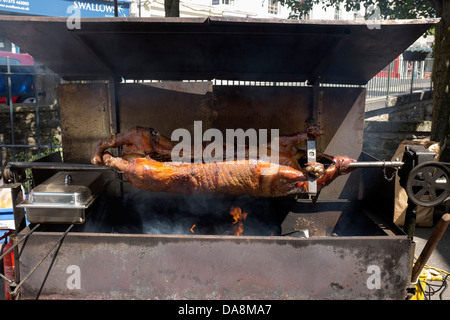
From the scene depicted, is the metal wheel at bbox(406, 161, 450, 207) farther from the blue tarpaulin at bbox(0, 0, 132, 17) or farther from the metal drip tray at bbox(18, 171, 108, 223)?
the blue tarpaulin at bbox(0, 0, 132, 17)

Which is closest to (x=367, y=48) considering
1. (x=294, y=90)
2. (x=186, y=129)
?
(x=294, y=90)

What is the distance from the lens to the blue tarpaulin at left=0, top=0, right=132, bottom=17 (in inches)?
349

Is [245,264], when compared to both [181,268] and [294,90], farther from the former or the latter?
[294,90]

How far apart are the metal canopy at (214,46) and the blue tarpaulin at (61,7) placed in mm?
6389

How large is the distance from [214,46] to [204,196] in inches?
61.1

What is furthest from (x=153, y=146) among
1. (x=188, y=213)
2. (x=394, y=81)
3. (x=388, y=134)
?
(x=394, y=81)

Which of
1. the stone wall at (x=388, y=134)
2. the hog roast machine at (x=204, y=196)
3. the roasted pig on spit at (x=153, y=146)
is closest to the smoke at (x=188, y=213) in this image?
the hog roast machine at (x=204, y=196)

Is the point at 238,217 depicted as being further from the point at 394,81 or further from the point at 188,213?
the point at 394,81

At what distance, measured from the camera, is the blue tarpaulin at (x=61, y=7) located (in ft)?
29.1

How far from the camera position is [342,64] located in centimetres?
336

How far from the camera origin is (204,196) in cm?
379

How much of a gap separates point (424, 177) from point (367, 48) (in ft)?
3.91

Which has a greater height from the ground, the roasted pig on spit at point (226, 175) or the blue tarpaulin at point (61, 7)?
the blue tarpaulin at point (61, 7)

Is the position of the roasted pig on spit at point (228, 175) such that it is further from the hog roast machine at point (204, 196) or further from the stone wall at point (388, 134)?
the stone wall at point (388, 134)
